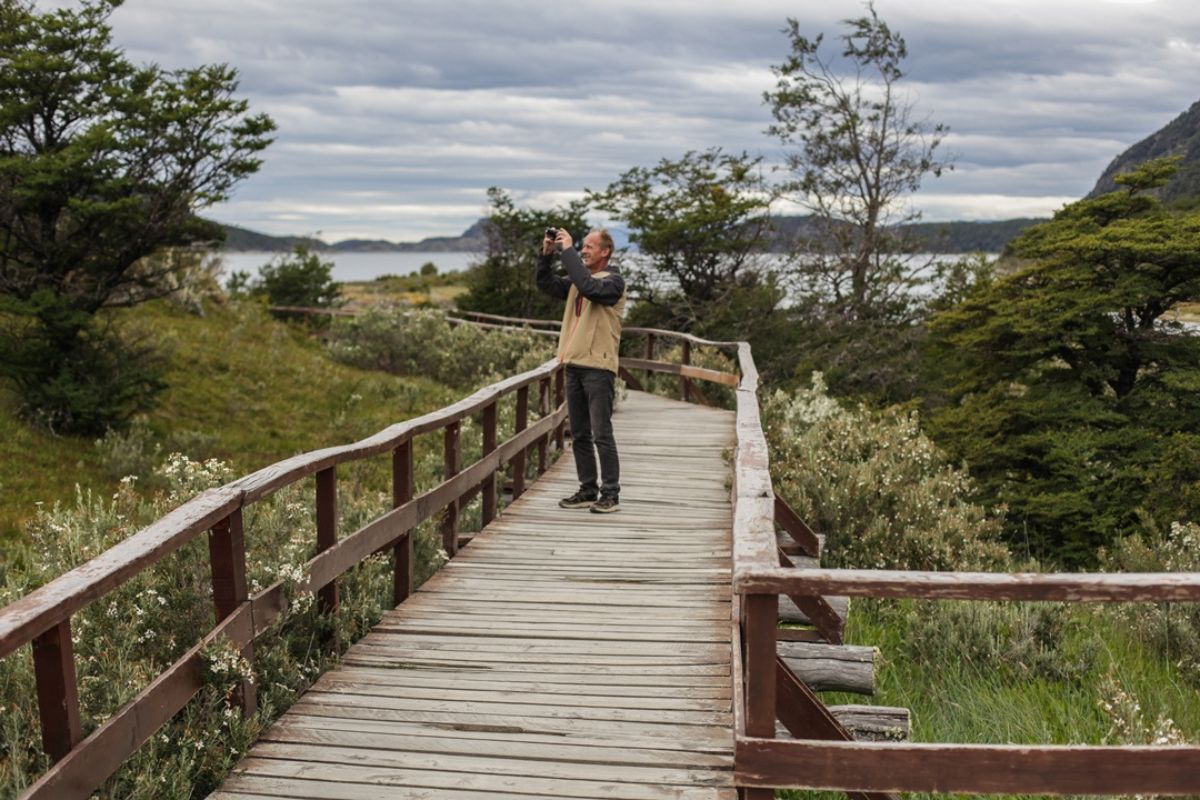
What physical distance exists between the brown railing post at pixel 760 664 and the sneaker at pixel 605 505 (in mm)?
5494

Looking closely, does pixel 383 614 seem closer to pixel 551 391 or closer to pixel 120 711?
pixel 120 711

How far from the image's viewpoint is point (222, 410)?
1798 centimetres

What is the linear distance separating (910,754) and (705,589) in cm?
328

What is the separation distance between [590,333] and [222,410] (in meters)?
11.3

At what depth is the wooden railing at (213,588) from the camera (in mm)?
3316

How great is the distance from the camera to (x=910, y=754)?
3.53 meters

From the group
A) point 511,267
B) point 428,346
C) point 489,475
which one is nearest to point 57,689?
point 489,475

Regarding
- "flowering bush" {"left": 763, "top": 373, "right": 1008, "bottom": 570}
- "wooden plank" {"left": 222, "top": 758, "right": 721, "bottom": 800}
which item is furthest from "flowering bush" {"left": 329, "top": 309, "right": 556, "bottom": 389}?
"wooden plank" {"left": 222, "top": 758, "right": 721, "bottom": 800}

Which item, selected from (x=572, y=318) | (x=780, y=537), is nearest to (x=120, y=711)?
(x=572, y=318)

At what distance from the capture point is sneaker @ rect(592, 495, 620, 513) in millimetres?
9078

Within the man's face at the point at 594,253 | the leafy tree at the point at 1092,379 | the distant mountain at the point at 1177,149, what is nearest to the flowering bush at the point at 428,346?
the leafy tree at the point at 1092,379

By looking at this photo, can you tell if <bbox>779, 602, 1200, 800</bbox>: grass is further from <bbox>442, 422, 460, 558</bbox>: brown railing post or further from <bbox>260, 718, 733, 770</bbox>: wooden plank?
<bbox>442, 422, 460, 558</bbox>: brown railing post

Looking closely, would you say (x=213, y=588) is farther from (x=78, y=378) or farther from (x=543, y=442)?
(x=78, y=378)

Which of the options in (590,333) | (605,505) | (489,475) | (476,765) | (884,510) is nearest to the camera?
(476,765)
